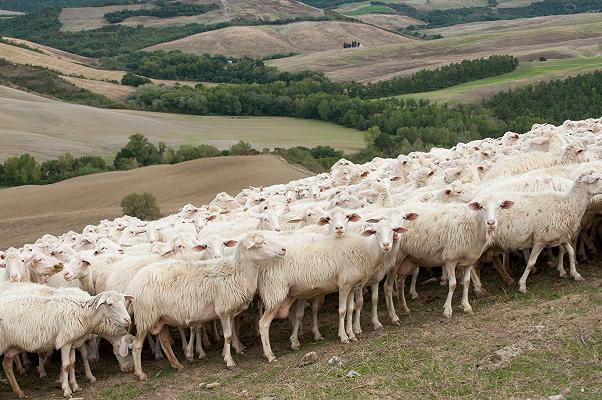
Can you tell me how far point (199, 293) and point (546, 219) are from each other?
5731mm

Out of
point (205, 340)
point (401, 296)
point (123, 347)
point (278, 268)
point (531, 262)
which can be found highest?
point (278, 268)

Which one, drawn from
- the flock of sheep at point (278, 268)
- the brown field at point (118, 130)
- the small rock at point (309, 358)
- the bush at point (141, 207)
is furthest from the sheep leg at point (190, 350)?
the brown field at point (118, 130)

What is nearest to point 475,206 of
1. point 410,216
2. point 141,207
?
point 410,216

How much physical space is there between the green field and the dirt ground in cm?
8649

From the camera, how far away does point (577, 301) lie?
450 inches

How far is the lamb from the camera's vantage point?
1253 cm

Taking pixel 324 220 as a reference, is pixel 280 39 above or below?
below

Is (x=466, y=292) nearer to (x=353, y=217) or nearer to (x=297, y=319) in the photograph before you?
(x=353, y=217)

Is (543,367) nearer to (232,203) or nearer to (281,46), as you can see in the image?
(232,203)

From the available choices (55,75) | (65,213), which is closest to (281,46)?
(55,75)

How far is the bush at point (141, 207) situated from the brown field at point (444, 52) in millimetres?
84267

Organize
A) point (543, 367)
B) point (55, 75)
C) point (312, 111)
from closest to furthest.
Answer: point (543, 367)
point (312, 111)
point (55, 75)

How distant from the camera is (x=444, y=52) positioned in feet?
459

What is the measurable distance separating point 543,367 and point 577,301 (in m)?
Result: 2.46
